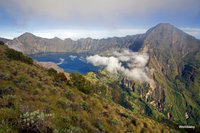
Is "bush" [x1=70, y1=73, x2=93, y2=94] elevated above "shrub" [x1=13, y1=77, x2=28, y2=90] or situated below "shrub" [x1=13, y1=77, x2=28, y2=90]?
below

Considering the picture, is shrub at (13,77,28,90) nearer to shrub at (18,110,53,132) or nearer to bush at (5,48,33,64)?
shrub at (18,110,53,132)

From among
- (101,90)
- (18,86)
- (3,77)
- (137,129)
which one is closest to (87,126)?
(137,129)

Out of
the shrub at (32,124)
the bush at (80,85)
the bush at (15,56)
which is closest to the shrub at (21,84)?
the shrub at (32,124)

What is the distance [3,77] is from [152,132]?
2235 cm

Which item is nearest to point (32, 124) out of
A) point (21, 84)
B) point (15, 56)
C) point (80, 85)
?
point (21, 84)

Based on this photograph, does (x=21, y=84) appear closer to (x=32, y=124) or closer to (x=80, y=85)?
(x=32, y=124)

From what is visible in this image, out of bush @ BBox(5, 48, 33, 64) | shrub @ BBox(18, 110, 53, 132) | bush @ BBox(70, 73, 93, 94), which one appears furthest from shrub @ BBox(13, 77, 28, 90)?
bush @ BBox(5, 48, 33, 64)

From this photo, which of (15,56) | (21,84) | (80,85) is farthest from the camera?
(80,85)

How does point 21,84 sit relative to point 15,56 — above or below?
below

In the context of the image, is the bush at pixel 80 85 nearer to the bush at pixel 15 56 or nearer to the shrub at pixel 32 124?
the bush at pixel 15 56

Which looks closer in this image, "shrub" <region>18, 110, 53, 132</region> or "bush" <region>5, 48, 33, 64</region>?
"shrub" <region>18, 110, 53, 132</region>

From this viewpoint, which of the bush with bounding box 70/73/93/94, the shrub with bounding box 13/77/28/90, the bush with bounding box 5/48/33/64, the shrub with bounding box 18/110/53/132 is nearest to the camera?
the shrub with bounding box 18/110/53/132

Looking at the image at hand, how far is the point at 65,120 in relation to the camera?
8227mm

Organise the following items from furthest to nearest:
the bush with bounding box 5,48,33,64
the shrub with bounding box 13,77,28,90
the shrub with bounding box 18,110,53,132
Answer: the bush with bounding box 5,48,33,64
the shrub with bounding box 13,77,28,90
the shrub with bounding box 18,110,53,132
